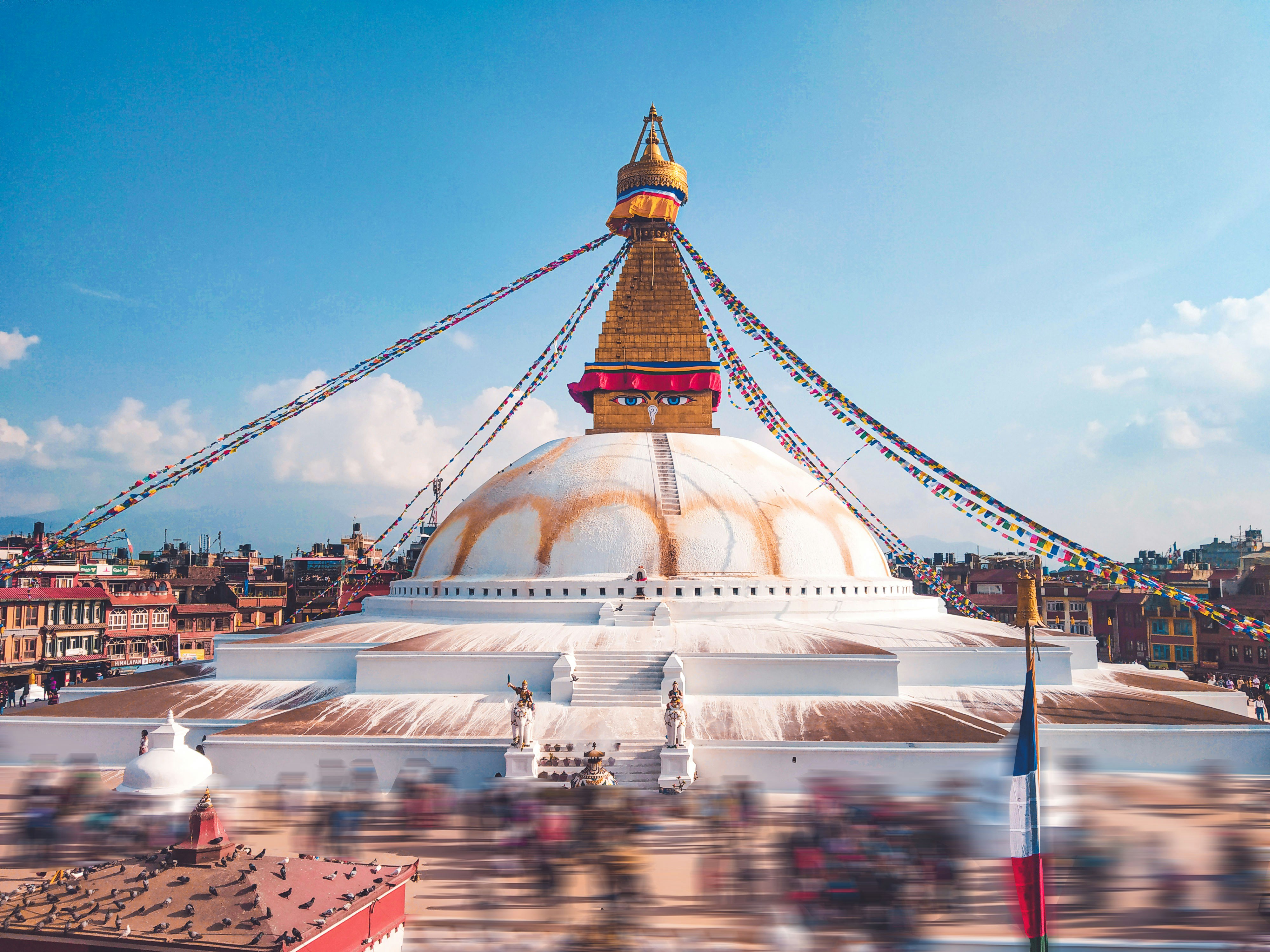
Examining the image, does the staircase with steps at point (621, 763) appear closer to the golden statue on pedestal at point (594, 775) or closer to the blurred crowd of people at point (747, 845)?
the golden statue on pedestal at point (594, 775)

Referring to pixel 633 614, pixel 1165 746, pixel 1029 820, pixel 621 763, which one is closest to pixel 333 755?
pixel 621 763

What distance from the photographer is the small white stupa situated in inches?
348

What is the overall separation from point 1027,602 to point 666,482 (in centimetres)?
1051

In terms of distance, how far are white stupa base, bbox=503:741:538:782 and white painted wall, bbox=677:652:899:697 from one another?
2853 millimetres

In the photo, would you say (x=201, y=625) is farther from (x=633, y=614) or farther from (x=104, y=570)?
(x=633, y=614)

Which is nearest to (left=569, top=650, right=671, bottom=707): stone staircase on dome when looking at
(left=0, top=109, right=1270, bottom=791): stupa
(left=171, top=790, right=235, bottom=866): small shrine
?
(left=0, top=109, right=1270, bottom=791): stupa

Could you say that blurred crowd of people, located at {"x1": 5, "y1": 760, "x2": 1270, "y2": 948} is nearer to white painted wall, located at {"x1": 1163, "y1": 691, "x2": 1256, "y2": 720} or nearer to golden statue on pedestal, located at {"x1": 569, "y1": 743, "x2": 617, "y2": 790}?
golden statue on pedestal, located at {"x1": 569, "y1": 743, "x2": 617, "y2": 790}

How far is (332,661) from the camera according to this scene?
13867mm

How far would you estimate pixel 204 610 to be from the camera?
3200cm

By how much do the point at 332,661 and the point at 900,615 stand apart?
10.1 meters

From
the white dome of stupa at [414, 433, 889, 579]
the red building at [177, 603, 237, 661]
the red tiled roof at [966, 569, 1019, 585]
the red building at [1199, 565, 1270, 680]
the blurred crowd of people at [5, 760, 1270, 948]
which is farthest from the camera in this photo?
the red tiled roof at [966, 569, 1019, 585]

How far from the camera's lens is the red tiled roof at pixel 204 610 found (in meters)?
→ 31.5

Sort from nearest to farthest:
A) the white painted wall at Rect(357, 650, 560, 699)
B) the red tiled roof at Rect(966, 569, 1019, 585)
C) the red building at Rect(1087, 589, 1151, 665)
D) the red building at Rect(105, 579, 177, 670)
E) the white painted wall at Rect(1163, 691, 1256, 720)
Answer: the white painted wall at Rect(357, 650, 560, 699), the white painted wall at Rect(1163, 691, 1256, 720), the red building at Rect(105, 579, 177, 670), the red building at Rect(1087, 589, 1151, 665), the red tiled roof at Rect(966, 569, 1019, 585)

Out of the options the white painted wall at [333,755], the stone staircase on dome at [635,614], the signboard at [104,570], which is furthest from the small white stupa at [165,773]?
the signboard at [104,570]
